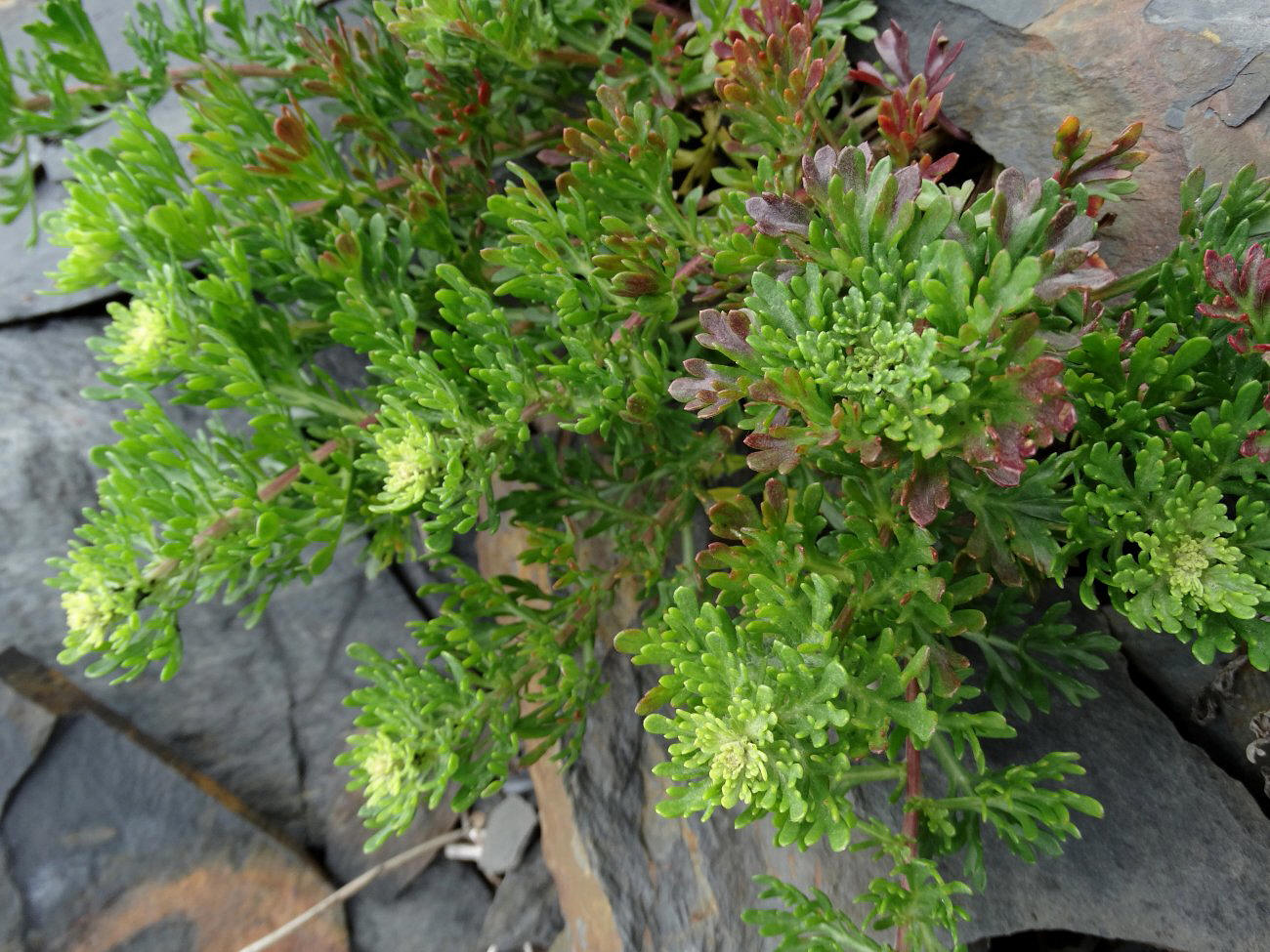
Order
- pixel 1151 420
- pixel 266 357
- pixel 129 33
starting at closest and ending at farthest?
pixel 1151 420, pixel 266 357, pixel 129 33

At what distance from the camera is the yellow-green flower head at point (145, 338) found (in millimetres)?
2375

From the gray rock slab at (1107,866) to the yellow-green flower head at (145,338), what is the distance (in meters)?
2.11

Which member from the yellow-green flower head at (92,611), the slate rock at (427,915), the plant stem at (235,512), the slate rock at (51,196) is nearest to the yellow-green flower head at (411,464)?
the plant stem at (235,512)

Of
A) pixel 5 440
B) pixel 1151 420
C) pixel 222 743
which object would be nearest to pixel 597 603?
pixel 1151 420

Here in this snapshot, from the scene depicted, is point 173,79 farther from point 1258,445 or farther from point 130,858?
point 1258,445

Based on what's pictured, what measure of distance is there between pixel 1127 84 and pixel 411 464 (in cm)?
214

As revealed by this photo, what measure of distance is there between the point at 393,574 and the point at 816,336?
9.11 feet

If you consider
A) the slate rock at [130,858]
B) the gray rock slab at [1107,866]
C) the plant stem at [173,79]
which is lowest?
the slate rock at [130,858]

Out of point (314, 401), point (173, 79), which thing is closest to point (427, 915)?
point (314, 401)

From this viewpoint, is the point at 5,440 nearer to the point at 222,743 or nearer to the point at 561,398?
the point at 222,743

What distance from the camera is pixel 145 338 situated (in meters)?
2.40

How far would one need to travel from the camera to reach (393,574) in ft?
13.0

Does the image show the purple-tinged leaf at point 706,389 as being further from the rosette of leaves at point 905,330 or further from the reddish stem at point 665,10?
the reddish stem at point 665,10

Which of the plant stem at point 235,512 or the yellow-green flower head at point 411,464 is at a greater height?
the yellow-green flower head at point 411,464
